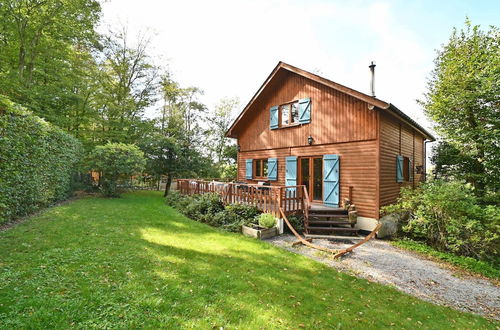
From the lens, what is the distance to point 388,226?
26.3ft

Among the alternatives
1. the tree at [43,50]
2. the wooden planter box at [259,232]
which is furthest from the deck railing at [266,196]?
the tree at [43,50]

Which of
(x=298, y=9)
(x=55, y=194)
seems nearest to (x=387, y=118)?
(x=298, y=9)

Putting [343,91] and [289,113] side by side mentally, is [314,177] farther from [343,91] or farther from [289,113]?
[343,91]

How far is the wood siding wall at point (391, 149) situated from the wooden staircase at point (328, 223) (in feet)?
5.13

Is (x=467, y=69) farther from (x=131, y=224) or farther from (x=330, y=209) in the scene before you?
(x=131, y=224)

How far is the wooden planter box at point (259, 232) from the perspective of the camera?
7125 millimetres

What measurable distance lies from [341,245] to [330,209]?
2001 millimetres

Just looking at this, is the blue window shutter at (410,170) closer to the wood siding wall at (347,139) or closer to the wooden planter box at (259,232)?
the wood siding wall at (347,139)

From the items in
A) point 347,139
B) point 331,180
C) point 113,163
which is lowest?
point 331,180

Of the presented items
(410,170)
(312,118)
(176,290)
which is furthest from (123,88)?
(410,170)

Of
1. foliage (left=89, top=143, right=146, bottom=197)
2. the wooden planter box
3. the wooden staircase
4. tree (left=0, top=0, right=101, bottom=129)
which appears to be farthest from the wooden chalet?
tree (left=0, top=0, right=101, bottom=129)

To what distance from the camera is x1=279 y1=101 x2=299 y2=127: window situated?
36.8 ft

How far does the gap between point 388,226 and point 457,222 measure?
2027 millimetres

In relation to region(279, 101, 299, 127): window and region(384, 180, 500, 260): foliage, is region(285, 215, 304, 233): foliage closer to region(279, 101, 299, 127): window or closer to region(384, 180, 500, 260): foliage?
region(384, 180, 500, 260): foliage
